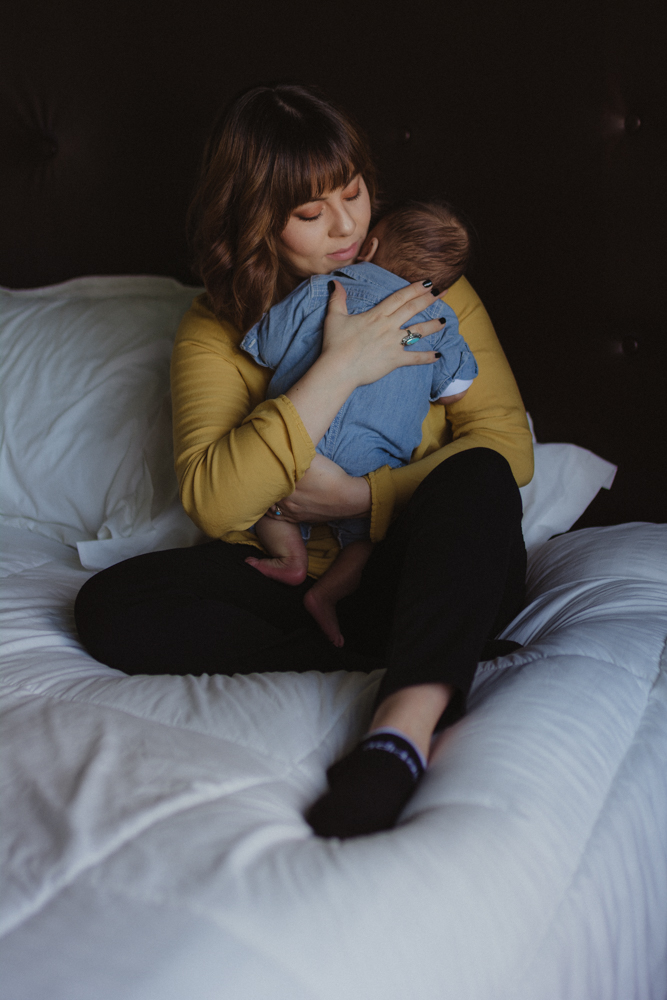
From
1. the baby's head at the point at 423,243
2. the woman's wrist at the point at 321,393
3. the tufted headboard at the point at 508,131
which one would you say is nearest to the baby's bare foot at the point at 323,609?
the woman's wrist at the point at 321,393

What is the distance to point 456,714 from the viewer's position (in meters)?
0.73

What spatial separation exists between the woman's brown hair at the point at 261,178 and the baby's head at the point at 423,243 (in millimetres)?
97

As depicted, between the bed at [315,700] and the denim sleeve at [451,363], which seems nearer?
the bed at [315,700]

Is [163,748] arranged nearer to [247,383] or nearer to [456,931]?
[456,931]

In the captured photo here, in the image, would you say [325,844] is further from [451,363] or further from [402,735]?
[451,363]

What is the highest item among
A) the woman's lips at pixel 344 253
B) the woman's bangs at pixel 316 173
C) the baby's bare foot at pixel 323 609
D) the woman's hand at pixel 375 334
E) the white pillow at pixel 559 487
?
the woman's bangs at pixel 316 173

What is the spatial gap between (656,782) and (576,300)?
90 cm

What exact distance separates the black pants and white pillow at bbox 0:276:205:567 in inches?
10.8

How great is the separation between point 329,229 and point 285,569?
50cm

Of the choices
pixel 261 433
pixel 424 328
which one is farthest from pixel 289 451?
pixel 424 328

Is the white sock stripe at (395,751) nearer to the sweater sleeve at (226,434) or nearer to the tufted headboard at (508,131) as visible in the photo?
the sweater sleeve at (226,434)

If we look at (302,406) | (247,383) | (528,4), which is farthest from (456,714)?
(528,4)

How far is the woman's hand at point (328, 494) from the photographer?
101cm

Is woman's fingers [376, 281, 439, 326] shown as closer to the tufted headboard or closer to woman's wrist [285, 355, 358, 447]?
woman's wrist [285, 355, 358, 447]
